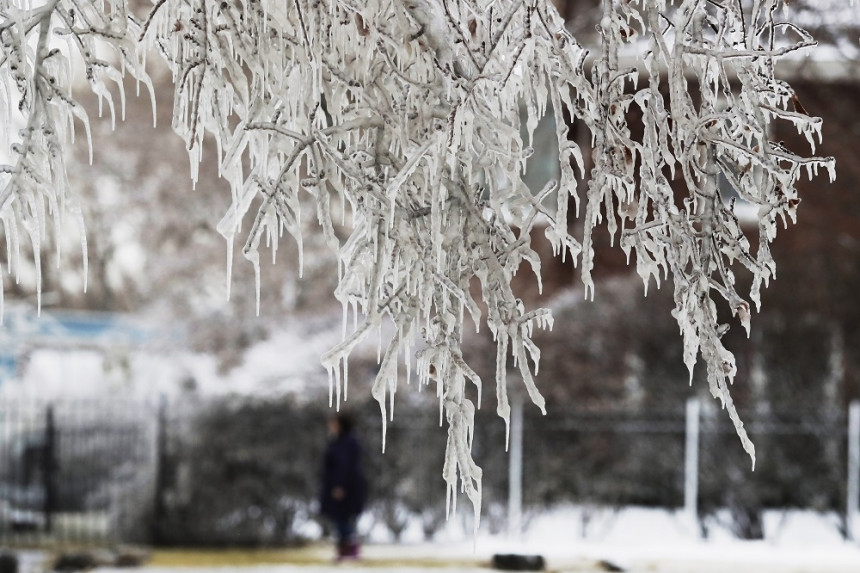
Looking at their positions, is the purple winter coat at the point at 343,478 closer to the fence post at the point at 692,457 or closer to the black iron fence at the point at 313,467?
the black iron fence at the point at 313,467

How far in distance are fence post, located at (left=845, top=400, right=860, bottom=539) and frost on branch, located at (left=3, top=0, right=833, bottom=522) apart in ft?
29.3

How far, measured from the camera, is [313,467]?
11469mm

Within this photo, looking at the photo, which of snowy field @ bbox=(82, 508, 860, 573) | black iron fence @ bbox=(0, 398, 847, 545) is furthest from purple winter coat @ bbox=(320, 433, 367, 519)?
black iron fence @ bbox=(0, 398, 847, 545)

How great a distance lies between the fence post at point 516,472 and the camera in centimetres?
1156

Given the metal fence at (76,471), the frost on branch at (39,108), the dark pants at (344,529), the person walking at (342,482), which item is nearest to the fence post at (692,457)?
the person walking at (342,482)

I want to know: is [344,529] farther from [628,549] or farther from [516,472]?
[628,549]

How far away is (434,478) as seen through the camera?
11461 millimetres

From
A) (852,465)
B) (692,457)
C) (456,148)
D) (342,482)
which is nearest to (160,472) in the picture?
(342,482)

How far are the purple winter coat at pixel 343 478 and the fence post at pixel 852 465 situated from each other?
4673mm

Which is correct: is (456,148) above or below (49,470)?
above

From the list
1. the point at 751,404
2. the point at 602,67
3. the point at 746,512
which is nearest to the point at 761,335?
the point at 751,404

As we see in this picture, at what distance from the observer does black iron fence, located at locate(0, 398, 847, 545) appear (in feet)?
37.1

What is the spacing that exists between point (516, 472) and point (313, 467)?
1938 millimetres

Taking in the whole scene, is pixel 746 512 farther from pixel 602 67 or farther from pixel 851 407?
pixel 602 67
